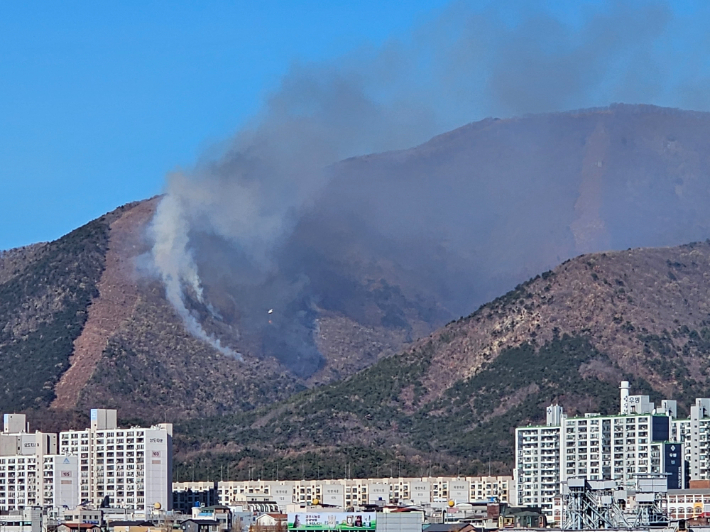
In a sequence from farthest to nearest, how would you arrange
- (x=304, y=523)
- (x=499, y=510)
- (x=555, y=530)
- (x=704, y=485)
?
(x=704, y=485), (x=499, y=510), (x=304, y=523), (x=555, y=530)

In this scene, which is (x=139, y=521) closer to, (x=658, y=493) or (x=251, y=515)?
(x=251, y=515)

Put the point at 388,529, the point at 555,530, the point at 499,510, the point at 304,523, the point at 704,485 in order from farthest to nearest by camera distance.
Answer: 1. the point at 704,485
2. the point at 499,510
3. the point at 304,523
4. the point at 388,529
5. the point at 555,530

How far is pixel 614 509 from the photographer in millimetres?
Answer: 119312

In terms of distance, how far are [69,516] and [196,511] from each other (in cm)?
1075

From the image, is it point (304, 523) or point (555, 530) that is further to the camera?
point (304, 523)

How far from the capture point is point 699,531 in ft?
386

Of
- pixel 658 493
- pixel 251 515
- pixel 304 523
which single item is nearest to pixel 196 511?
pixel 251 515

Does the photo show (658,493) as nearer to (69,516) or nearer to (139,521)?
(139,521)

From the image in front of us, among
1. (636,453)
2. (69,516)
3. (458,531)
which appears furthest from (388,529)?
(636,453)

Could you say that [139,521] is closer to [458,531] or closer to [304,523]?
[304,523]

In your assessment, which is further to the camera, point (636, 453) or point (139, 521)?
point (636, 453)

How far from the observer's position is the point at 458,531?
142 meters

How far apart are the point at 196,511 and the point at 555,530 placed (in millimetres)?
72624

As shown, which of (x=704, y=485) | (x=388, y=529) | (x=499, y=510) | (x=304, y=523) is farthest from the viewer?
(x=704, y=485)
